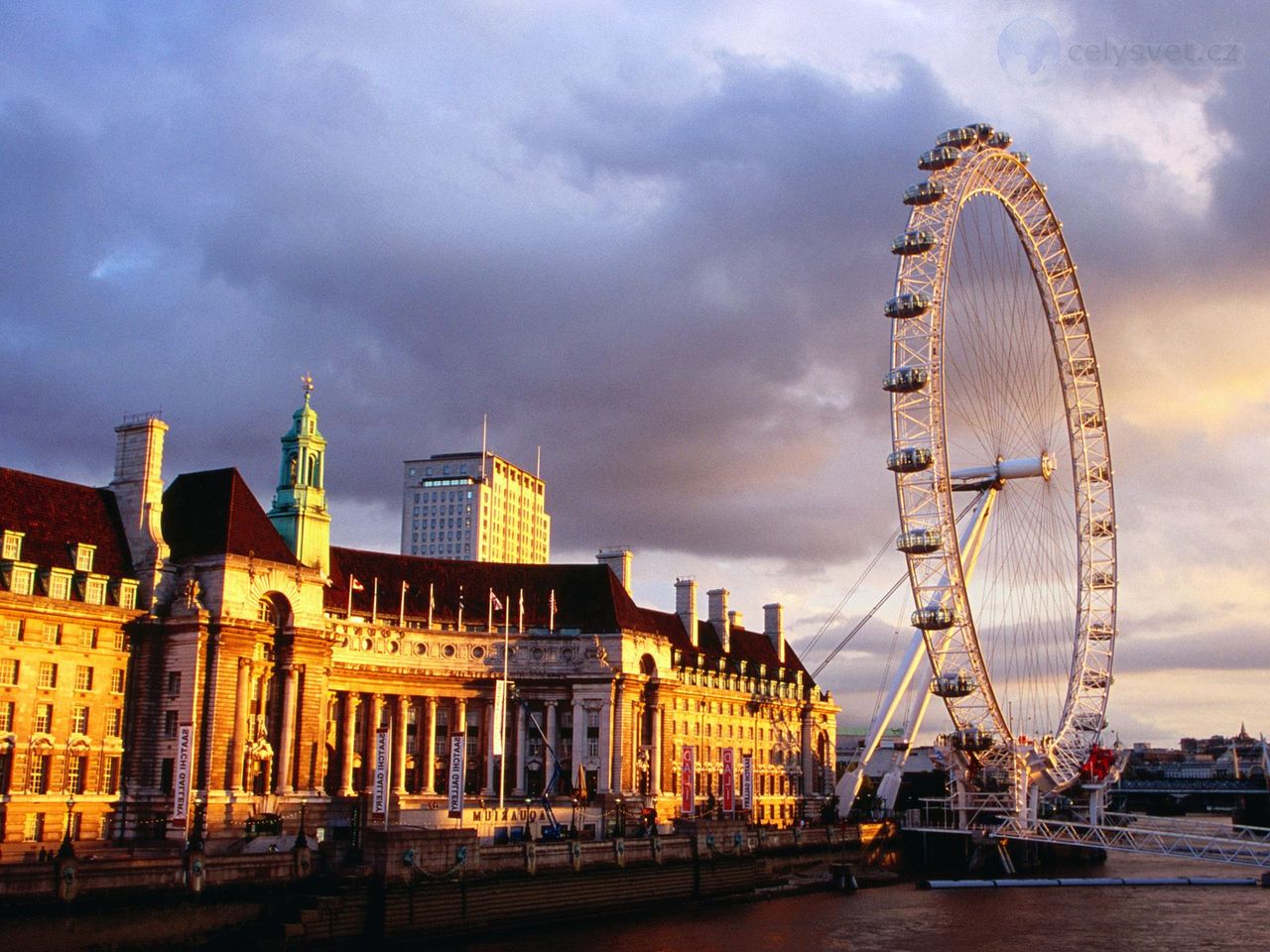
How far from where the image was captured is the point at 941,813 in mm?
121125

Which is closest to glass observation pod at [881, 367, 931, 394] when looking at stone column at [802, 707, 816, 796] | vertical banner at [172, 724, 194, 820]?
vertical banner at [172, 724, 194, 820]

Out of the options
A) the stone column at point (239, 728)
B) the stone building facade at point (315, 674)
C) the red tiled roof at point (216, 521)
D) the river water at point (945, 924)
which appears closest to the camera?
the river water at point (945, 924)

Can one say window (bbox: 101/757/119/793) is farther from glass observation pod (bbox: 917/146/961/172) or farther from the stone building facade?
glass observation pod (bbox: 917/146/961/172)

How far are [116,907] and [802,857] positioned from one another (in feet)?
186

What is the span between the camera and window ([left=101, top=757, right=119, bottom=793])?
75.0m

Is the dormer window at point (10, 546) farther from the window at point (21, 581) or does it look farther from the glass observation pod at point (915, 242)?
the glass observation pod at point (915, 242)

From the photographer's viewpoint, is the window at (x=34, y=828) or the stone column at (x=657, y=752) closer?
the window at (x=34, y=828)

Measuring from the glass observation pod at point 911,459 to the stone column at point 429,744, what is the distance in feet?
131

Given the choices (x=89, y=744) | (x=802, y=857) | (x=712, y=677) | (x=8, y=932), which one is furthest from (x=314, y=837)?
(x=712, y=677)

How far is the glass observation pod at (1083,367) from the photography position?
100625mm

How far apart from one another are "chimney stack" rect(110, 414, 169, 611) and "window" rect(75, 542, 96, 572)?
3419mm

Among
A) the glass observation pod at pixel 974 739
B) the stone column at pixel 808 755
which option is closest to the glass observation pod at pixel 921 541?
the glass observation pod at pixel 974 739

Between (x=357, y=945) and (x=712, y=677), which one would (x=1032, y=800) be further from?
(x=357, y=945)

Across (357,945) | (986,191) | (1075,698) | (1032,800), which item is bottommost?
(357,945)
